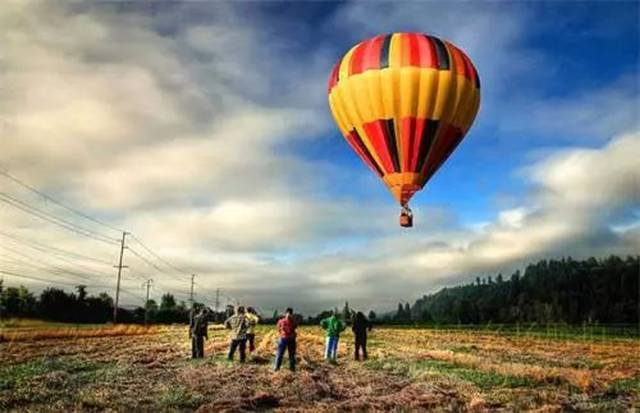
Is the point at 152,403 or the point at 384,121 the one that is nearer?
the point at 152,403

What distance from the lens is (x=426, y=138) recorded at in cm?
2742

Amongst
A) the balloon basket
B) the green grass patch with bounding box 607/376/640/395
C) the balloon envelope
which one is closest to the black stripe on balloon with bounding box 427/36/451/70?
the balloon envelope

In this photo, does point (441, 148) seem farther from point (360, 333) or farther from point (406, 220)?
point (360, 333)

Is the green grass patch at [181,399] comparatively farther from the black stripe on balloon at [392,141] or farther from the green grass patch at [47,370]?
the black stripe on balloon at [392,141]

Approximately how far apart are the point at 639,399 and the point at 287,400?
8.87 meters

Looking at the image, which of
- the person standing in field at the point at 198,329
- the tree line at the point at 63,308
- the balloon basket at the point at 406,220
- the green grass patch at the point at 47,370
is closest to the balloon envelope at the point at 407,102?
the balloon basket at the point at 406,220

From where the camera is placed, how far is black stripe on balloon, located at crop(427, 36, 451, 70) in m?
27.4

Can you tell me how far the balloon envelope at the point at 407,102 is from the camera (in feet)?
89.2

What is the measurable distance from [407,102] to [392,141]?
1.64 m

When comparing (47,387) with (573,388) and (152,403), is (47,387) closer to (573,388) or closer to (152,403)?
(152,403)

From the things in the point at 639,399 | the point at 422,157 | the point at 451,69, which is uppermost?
the point at 451,69

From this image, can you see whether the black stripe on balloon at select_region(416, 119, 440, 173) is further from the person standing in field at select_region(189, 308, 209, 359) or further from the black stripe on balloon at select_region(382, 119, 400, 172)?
the person standing in field at select_region(189, 308, 209, 359)

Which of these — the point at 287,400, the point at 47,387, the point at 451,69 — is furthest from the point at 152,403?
the point at 451,69

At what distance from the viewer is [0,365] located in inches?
943
